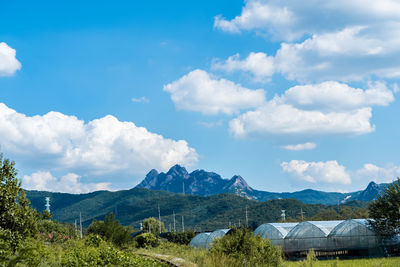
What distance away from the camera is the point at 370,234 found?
35.8 metres

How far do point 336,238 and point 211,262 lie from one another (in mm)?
24585

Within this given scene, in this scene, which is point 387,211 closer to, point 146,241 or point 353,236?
point 353,236

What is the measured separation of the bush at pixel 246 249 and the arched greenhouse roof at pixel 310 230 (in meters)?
20.7

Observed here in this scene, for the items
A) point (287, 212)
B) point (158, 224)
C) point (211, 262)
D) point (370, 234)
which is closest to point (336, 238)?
point (370, 234)

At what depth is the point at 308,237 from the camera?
3828 cm

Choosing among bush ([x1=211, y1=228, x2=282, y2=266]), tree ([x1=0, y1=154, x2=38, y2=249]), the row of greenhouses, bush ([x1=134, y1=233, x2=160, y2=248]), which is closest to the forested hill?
the row of greenhouses

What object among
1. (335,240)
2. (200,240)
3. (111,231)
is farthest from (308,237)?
(111,231)

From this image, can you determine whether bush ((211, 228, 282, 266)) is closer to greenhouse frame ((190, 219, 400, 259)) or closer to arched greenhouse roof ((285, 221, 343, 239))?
greenhouse frame ((190, 219, 400, 259))

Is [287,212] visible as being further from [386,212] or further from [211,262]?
[211,262]

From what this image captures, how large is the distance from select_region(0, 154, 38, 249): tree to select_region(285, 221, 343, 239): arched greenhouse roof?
28.6 m

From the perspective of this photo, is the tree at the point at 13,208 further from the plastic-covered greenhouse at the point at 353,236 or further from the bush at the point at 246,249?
the plastic-covered greenhouse at the point at 353,236

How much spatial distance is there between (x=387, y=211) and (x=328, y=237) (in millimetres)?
5616

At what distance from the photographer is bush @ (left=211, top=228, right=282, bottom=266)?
17516mm

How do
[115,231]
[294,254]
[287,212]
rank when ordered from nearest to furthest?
1. [115,231]
2. [294,254]
3. [287,212]
